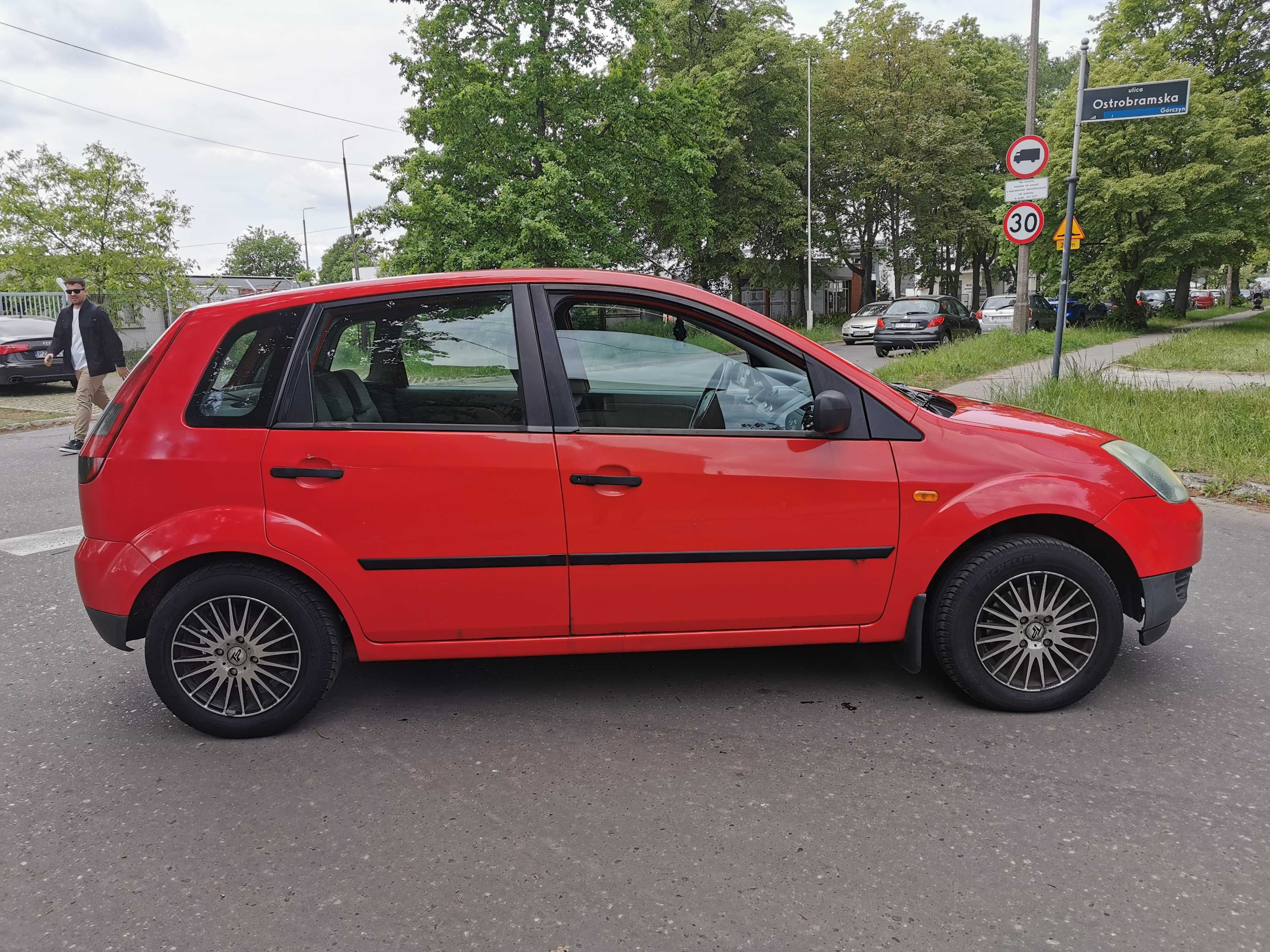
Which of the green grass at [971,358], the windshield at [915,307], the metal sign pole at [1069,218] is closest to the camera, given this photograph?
the metal sign pole at [1069,218]

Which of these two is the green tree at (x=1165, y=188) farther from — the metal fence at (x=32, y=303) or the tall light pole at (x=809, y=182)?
the metal fence at (x=32, y=303)

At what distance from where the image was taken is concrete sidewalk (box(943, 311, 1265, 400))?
11.4m

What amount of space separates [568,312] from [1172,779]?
2.55 metres

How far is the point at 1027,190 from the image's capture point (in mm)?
11438

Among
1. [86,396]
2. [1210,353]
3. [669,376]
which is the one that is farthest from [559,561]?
[1210,353]

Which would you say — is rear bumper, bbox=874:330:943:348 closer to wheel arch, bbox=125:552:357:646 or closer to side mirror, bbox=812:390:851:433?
side mirror, bbox=812:390:851:433

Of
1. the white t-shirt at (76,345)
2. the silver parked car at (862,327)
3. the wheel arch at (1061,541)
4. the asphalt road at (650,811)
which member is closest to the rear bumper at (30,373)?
the white t-shirt at (76,345)

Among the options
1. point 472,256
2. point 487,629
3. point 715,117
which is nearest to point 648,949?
point 487,629

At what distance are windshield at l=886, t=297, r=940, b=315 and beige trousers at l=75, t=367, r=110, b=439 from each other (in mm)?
19356

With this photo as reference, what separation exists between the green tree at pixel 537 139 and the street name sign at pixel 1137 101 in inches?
629

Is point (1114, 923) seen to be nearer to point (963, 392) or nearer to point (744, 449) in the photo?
point (744, 449)

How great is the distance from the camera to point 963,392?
13.1 m

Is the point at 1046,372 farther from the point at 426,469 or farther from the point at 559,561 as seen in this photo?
the point at 426,469

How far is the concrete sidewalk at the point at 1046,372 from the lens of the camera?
11.4 meters
